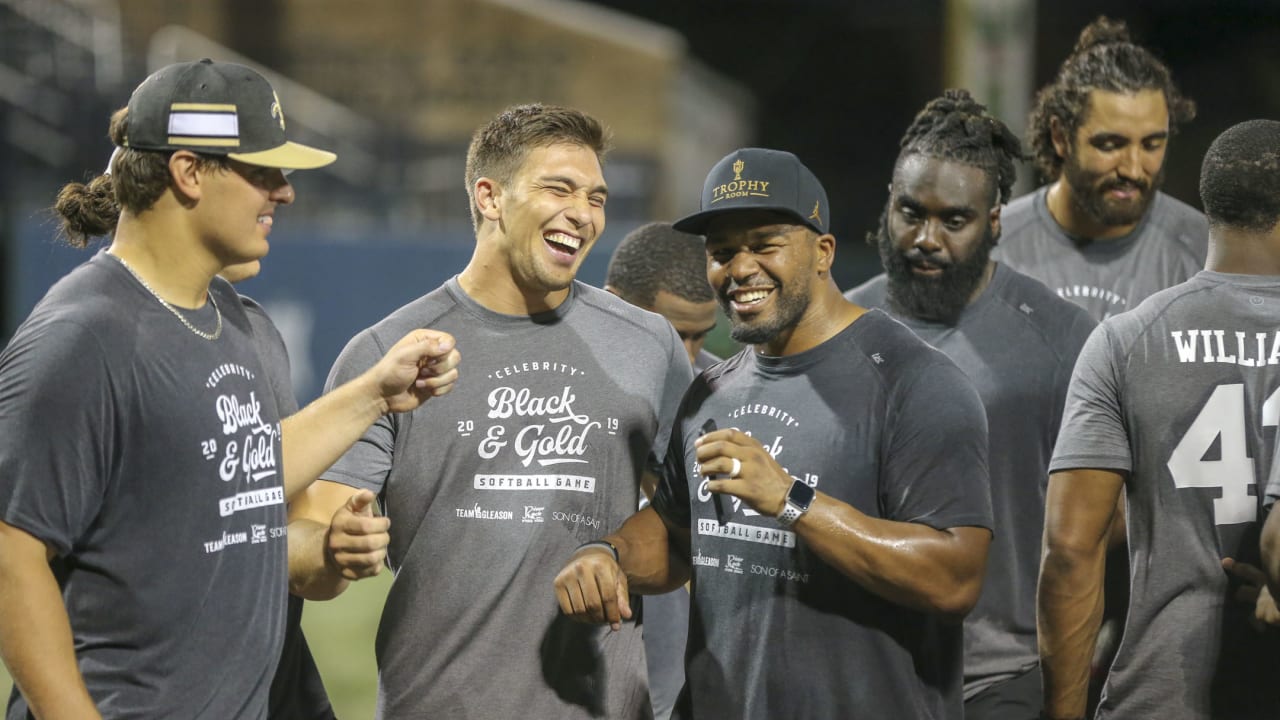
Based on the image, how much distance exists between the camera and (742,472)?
330 centimetres

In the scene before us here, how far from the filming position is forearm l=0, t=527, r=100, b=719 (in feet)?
9.41

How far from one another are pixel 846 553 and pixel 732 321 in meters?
0.73

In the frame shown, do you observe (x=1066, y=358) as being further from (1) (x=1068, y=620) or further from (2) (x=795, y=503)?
(2) (x=795, y=503)

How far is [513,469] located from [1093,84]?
2.98 meters

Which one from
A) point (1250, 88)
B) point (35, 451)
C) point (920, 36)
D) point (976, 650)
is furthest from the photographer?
point (920, 36)

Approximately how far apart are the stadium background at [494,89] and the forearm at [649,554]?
6905 millimetres

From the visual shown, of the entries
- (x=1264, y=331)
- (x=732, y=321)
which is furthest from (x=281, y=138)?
(x=1264, y=331)

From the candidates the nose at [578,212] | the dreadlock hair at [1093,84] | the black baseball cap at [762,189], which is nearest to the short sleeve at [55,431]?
the nose at [578,212]

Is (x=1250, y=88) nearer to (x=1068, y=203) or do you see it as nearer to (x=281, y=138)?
(x=1068, y=203)

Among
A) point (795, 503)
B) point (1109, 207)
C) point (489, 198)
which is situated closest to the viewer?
point (795, 503)

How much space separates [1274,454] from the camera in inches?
145

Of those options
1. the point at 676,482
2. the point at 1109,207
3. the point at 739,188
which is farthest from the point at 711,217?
the point at 1109,207

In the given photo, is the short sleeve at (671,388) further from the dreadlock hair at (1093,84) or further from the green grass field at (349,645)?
the green grass field at (349,645)

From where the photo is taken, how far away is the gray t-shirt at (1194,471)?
3705mm
